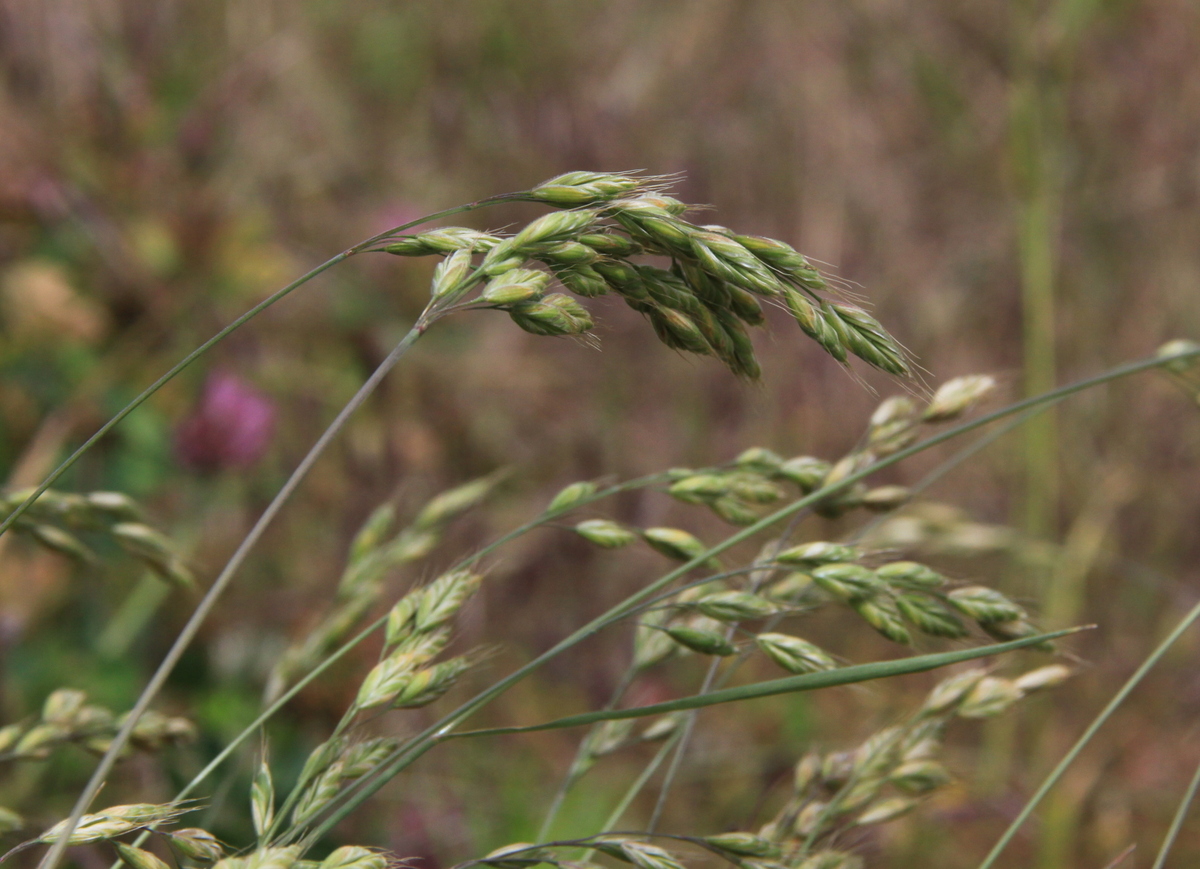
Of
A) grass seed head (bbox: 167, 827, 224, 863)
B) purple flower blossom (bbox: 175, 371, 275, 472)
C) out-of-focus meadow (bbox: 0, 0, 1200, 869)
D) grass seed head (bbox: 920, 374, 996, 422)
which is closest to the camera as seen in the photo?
grass seed head (bbox: 167, 827, 224, 863)

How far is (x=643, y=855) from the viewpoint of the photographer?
757 mm

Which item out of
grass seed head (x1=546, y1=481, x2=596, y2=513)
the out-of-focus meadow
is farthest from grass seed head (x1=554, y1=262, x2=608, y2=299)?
the out-of-focus meadow

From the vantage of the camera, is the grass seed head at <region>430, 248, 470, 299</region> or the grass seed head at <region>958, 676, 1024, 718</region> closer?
the grass seed head at <region>430, 248, 470, 299</region>

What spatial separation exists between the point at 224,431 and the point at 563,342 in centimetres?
144

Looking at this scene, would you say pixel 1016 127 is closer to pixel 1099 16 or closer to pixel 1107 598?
pixel 1107 598

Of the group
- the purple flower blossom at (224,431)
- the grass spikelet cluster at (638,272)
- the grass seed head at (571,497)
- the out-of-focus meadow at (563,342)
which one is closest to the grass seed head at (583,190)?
the grass spikelet cluster at (638,272)

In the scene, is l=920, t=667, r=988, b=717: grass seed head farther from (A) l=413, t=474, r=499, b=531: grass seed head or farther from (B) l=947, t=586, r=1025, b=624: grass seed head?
(A) l=413, t=474, r=499, b=531: grass seed head

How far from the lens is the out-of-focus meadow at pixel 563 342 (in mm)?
2186

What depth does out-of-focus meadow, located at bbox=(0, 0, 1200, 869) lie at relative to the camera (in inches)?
86.0

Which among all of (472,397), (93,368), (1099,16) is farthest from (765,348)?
(93,368)

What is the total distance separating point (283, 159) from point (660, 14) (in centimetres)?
163

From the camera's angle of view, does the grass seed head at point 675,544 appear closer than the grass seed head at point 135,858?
No

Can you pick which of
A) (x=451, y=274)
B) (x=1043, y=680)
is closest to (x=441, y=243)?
(x=451, y=274)

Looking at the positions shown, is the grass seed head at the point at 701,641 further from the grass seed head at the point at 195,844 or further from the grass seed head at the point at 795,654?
the grass seed head at the point at 195,844
